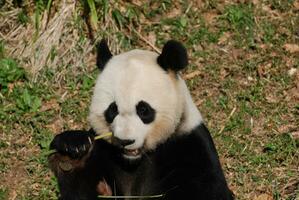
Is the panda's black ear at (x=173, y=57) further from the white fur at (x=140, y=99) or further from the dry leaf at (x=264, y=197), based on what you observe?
the dry leaf at (x=264, y=197)

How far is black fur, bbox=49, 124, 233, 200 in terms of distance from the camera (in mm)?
4566

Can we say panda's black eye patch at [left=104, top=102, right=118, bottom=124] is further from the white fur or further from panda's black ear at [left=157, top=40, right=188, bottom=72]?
panda's black ear at [left=157, top=40, right=188, bottom=72]

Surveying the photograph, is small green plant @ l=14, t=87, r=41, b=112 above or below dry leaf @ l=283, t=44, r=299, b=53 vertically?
below

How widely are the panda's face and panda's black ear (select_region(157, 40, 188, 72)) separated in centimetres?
4

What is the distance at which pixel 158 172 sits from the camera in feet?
15.7

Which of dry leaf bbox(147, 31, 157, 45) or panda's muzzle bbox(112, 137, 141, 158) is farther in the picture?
dry leaf bbox(147, 31, 157, 45)

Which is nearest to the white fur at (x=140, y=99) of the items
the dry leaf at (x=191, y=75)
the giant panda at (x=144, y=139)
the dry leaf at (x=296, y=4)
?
the giant panda at (x=144, y=139)

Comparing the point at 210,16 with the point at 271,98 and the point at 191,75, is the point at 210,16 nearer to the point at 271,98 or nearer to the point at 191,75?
the point at 191,75

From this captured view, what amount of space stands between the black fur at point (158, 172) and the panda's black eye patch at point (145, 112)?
0.26 metres

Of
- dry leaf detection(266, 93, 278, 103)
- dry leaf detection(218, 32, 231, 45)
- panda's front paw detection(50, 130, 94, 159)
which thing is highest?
panda's front paw detection(50, 130, 94, 159)

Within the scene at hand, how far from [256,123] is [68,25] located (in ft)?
7.80

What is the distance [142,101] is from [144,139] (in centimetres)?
30

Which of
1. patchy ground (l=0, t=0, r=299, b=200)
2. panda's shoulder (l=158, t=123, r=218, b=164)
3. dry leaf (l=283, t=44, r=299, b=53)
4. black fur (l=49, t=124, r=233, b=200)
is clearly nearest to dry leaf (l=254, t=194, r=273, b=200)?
patchy ground (l=0, t=0, r=299, b=200)

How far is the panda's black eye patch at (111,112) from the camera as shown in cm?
448
